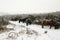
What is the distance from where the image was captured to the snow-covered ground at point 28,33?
61.2 inches

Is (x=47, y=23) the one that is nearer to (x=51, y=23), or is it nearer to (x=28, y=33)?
(x=51, y=23)

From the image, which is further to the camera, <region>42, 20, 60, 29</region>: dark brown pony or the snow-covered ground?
<region>42, 20, 60, 29</region>: dark brown pony

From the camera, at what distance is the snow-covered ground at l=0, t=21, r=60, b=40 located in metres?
1.55

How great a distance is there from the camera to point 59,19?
5.66ft

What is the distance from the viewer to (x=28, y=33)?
1600 mm

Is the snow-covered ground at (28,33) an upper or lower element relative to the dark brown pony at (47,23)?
lower

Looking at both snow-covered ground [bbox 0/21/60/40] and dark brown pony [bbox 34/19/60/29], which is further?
dark brown pony [bbox 34/19/60/29]

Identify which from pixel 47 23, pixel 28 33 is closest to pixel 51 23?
pixel 47 23

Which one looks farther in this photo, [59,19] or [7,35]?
[59,19]

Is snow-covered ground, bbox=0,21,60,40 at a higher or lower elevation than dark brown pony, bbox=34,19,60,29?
lower

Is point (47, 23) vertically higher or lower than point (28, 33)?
higher
